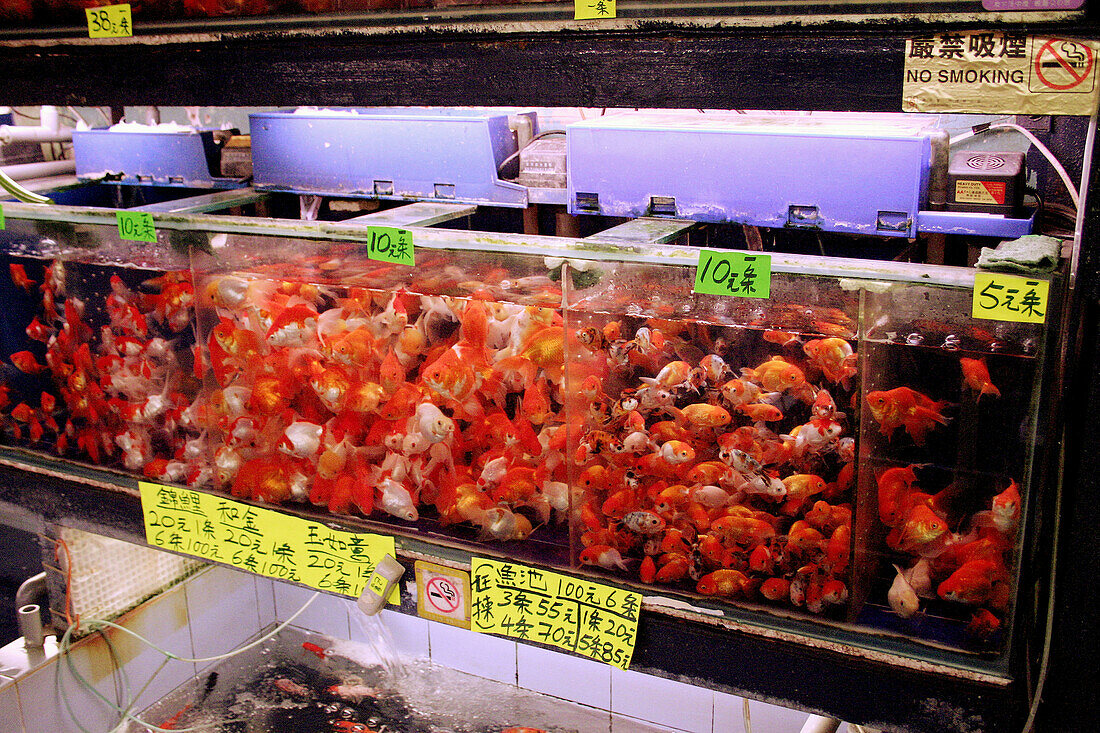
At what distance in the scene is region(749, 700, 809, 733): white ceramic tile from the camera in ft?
6.98

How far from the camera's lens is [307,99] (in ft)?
4.51

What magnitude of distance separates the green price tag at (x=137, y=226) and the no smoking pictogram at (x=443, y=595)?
82cm

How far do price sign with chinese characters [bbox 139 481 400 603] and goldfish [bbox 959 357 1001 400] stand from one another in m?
0.92

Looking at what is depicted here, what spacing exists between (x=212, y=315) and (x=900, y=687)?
1.31 metres

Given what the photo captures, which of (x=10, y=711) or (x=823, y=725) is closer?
(x=823, y=725)

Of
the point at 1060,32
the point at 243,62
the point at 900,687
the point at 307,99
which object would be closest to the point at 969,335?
the point at 1060,32

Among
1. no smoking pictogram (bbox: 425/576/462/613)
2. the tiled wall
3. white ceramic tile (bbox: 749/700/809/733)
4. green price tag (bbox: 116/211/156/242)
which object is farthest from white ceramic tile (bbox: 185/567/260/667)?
white ceramic tile (bbox: 749/700/809/733)

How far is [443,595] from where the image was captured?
55.4 inches

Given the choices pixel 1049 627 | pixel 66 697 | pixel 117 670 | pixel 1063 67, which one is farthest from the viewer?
pixel 117 670

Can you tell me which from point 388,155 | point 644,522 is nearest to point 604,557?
point 644,522

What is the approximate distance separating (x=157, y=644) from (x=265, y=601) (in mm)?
409

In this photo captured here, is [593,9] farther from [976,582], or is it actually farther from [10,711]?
[10,711]

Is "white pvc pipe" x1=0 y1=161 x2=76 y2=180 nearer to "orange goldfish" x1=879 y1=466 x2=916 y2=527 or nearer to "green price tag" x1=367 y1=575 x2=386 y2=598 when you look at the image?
"green price tag" x1=367 y1=575 x2=386 y2=598

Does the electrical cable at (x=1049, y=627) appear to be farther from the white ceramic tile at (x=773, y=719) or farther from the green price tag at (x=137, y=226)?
the green price tag at (x=137, y=226)
